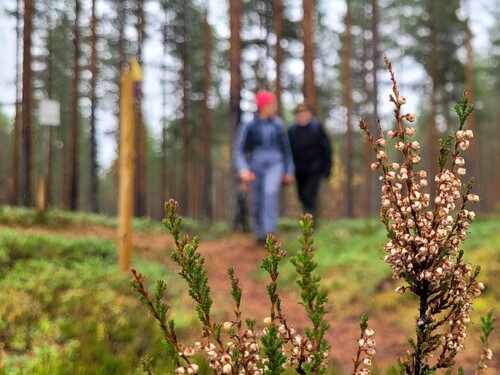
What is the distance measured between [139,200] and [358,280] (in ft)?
70.3

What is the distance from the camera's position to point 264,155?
809 cm

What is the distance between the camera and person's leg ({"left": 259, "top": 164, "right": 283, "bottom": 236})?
798 cm

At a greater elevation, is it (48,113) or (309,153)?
(48,113)

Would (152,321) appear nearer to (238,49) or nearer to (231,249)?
(231,249)

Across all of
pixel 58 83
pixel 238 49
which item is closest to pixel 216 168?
pixel 58 83

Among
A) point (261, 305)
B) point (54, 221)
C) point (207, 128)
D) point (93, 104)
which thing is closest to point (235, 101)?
point (54, 221)

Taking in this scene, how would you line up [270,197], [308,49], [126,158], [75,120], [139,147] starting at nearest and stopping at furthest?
[126,158] < [270,197] < [308,49] < [75,120] < [139,147]

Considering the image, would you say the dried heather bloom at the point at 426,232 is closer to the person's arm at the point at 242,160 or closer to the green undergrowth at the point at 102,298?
the green undergrowth at the point at 102,298

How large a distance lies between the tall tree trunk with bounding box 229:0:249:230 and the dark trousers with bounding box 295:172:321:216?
11.0 feet

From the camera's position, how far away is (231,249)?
867cm

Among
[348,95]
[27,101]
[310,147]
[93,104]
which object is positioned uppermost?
[348,95]

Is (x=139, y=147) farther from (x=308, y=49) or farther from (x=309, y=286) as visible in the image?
(x=309, y=286)

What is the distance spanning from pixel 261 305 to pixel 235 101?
7.74 metres

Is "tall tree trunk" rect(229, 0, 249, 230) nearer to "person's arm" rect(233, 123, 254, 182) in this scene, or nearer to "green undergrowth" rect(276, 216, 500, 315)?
"person's arm" rect(233, 123, 254, 182)
